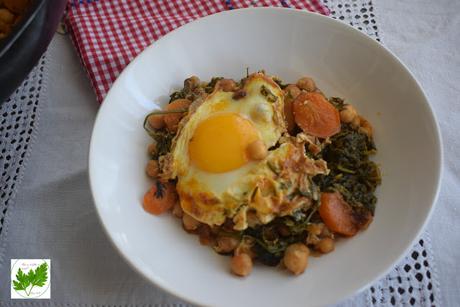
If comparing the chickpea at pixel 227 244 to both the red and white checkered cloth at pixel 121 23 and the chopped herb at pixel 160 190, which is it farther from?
the red and white checkered cloth at pixel 121 23

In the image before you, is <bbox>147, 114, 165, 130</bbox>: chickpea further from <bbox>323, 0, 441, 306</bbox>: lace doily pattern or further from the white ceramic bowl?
<bbox>323, 0, 441, 306</bbox>: lace doily pattern

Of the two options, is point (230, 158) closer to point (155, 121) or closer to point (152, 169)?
point (152, 169)

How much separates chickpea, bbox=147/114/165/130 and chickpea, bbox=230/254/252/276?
0.73m

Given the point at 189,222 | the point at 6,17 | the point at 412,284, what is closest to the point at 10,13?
the point at 6,17

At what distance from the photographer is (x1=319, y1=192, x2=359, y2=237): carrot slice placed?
1848 mm

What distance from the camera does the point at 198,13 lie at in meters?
2.86

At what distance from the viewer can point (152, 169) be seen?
199 cm

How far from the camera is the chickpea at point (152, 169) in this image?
78.4 inches

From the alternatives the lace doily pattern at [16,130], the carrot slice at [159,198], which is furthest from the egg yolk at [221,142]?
the lace doily pattern at [16,130]

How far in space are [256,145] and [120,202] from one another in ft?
1.95

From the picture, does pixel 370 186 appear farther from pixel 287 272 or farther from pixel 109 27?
pixel 109 27

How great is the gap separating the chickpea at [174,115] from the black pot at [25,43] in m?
0.63

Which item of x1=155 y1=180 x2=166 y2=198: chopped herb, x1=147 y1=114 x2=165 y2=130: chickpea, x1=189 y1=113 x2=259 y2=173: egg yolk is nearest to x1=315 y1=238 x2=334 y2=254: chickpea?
x1=189 y1=113 x2=259 y2=173: egg yolk

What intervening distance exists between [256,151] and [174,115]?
0.51 meters
